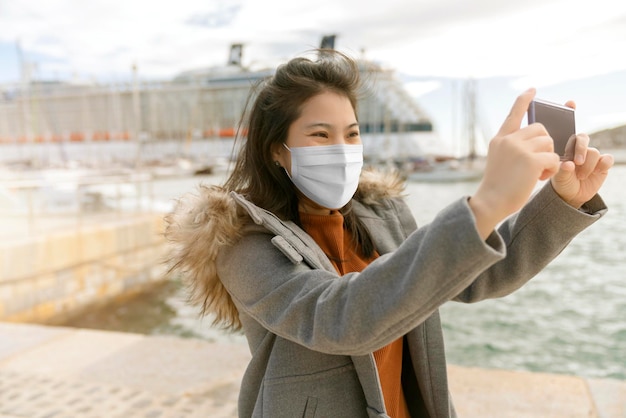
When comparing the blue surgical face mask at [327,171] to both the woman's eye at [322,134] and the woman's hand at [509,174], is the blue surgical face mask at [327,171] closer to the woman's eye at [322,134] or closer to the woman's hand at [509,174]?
the woman's eye at [322,134]

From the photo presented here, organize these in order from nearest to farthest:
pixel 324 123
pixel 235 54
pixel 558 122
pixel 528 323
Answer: pixel 558 122 < pixel 324 123 < pixel 528 323 < pixel 235 54

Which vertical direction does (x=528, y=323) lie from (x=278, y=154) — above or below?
below

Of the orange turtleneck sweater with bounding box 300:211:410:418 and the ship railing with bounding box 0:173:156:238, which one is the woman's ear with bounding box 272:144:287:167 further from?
the ship railing with bounding box 0:173:156:238

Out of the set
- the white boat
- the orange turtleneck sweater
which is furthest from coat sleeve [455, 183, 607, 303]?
the white boat

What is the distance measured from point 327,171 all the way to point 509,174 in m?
0.48

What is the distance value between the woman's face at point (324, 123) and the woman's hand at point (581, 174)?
1.33 feet

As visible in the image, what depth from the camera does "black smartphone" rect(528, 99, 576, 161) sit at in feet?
2.63

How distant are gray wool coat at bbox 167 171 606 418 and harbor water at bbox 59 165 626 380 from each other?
3861 mm

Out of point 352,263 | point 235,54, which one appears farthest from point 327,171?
point 235,54

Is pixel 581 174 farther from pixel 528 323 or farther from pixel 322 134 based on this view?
pixel 528 323

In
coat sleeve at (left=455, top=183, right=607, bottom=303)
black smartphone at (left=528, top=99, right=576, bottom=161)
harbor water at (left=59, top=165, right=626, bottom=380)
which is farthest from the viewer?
harbor water at (left=59, top=165, right=626, bottom=380)

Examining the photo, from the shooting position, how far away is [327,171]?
3.72 feet

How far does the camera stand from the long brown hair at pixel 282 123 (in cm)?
110

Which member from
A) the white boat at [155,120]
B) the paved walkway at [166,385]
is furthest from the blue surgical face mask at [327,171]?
the white boat at [155,120]
